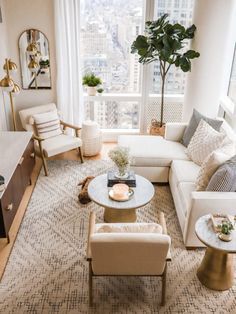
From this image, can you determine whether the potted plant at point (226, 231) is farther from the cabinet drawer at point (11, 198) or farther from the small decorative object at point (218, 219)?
the cabinet drawer at point (11, 198)

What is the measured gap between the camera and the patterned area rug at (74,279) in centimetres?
295

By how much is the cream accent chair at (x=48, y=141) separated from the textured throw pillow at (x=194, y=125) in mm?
1516

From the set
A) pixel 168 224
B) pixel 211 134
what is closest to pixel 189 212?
pixel 168 224

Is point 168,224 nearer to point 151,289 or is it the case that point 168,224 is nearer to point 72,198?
point 151,289

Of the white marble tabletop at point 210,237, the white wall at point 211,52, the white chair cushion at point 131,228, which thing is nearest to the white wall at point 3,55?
the white chair cushion at point 131,228

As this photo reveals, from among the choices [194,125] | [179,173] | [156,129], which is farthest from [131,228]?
[156,129]

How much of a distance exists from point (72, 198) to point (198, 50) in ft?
9.27

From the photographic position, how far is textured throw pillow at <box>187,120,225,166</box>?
13.5ft

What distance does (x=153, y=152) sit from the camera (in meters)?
4.60

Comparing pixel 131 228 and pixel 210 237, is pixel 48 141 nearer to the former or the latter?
pixel 131 228

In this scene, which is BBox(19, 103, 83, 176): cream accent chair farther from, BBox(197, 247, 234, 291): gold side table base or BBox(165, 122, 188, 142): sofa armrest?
BBox(197, 247, 234, 291): gold side table base

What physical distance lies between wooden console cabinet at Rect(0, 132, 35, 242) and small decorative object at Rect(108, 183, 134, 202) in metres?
1.02

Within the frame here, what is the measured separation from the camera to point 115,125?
6215 mm

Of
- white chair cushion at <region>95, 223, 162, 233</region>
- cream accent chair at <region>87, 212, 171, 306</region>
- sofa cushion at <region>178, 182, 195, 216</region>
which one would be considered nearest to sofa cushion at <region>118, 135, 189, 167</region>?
sofa cushion at <region>178, 182, 195, 216</region>
